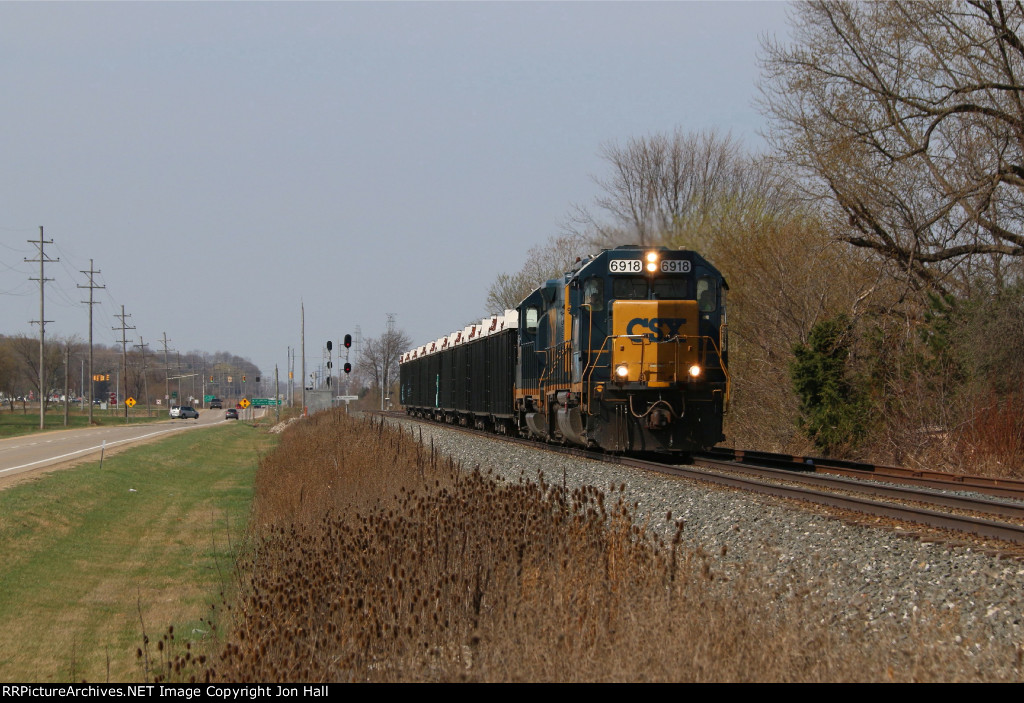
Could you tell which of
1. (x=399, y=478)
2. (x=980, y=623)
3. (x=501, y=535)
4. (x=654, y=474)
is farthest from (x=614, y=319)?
(x=980, y=623)

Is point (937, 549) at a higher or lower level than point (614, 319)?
lower

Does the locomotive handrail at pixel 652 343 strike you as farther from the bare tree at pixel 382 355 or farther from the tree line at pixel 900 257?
the bare tree at pixel 382 355

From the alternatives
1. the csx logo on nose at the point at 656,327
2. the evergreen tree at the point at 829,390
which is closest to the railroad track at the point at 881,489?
the evergreen tree at the point at 829,390

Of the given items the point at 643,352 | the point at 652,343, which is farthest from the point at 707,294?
the point at 643,352

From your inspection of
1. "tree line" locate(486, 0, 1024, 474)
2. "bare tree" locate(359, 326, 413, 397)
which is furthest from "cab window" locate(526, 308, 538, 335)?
"bare tree" locate(359, 326, 413, 397)

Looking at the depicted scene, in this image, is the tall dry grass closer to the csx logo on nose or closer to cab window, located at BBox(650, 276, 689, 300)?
the csx logo on nose

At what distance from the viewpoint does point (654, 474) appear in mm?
15711

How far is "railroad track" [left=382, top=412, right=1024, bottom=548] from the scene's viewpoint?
10328mm

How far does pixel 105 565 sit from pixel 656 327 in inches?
385

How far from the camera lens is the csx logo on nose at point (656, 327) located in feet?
56.3

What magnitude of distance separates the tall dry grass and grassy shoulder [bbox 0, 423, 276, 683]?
165 centimetres

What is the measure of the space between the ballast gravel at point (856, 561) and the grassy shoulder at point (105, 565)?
538cm

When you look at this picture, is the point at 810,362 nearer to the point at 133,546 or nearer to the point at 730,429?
the point at 730,429
